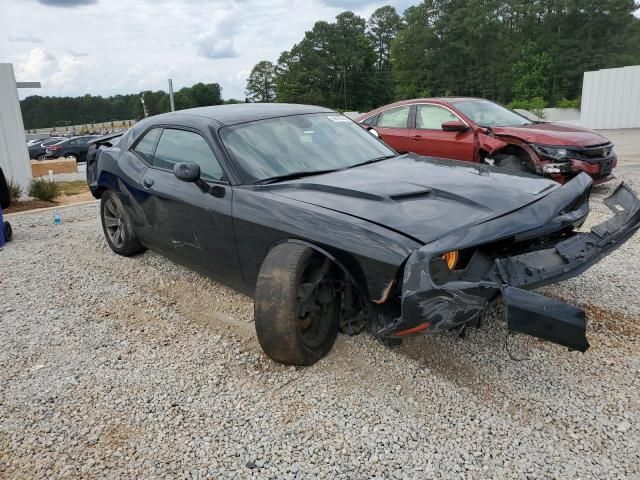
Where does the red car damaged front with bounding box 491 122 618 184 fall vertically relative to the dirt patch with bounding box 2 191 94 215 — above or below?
above

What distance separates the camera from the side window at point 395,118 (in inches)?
317

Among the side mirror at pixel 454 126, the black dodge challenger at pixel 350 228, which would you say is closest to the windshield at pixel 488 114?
the side mirror at pixel 454 126

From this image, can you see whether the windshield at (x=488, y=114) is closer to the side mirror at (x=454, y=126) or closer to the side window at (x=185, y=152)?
the side mirror at (x=454, y=126)

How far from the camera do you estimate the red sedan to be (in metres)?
6.54

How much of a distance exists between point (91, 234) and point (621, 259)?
5.87m

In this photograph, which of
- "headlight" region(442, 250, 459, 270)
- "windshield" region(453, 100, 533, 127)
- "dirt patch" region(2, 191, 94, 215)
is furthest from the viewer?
"dirt patch" region(2, 191, 94, 215)

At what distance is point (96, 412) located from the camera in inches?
108

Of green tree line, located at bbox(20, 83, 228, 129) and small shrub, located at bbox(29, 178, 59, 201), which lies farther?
green tree line, located at bbox(20, 83, 228, 129)

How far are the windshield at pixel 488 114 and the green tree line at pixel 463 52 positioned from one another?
1222 inches

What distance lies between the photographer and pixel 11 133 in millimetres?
9484

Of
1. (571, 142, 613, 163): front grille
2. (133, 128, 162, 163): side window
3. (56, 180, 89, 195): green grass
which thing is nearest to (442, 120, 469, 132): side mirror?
(571, 142, 613, 163): front grille

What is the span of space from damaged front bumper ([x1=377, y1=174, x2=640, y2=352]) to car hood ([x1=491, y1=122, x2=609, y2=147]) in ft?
12.2

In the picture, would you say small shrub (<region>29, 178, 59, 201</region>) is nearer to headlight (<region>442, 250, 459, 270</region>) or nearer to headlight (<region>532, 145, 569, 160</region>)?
headlight (<region>532, 145, 569, 160</region>)

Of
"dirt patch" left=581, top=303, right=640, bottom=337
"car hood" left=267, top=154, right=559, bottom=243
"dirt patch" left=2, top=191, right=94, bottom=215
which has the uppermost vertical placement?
"car hood" left=267, top=154, right=559, bottom=243
